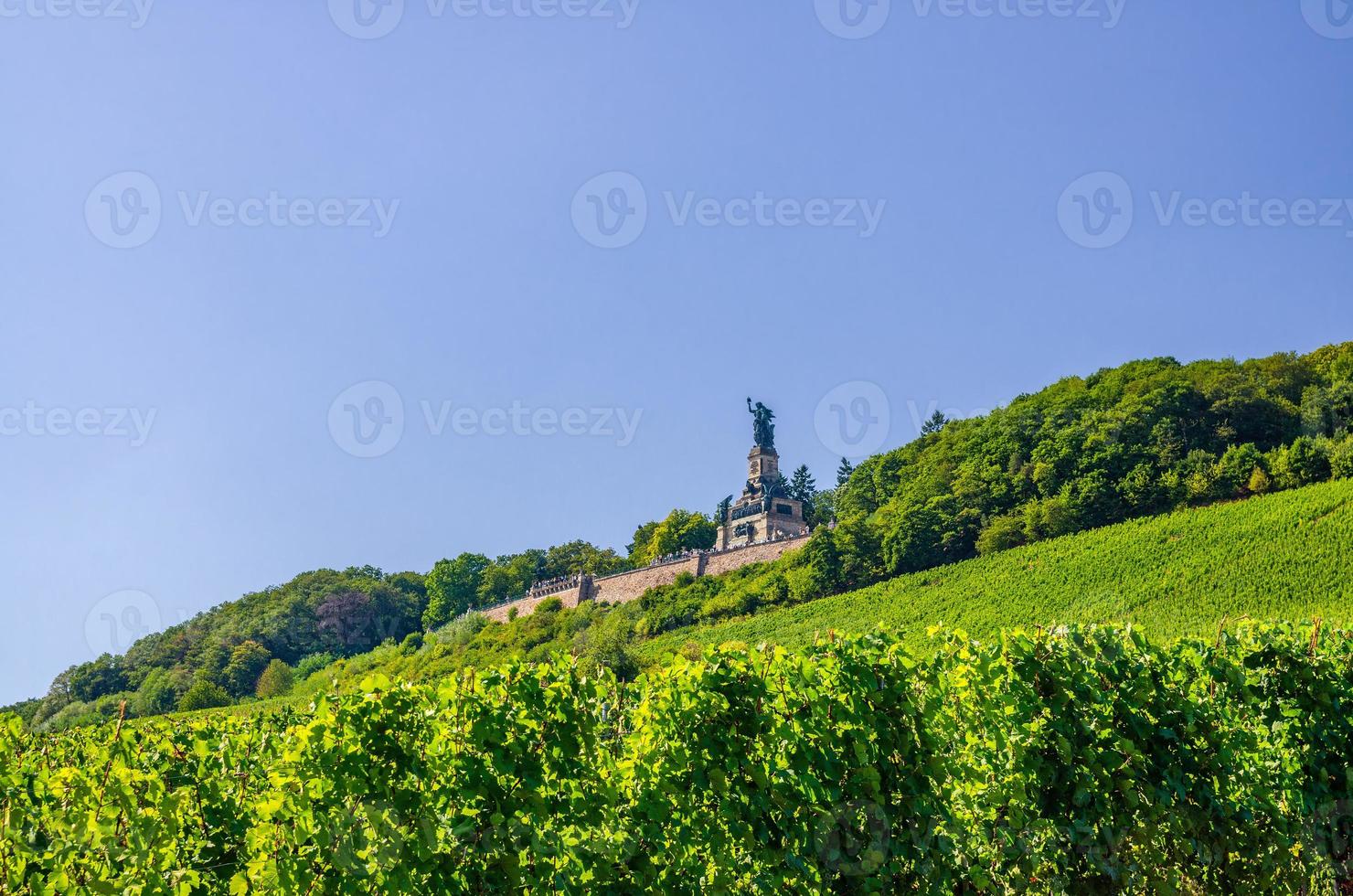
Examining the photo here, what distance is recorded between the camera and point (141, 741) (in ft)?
29.7

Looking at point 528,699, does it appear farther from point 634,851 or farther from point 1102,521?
point 1102,521

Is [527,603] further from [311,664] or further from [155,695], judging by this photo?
[155,695]

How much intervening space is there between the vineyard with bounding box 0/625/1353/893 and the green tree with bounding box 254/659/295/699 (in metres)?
59.6

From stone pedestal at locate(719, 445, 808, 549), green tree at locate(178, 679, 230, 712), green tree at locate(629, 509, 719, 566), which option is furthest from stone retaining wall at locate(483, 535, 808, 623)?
green tree at locate(178, 679, 230, 712)

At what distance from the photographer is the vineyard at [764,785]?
5.64 m

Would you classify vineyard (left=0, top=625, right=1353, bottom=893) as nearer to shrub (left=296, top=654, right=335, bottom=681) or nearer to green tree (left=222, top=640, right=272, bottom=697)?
green tree (left=222, top=640, right=272, bottom=697)

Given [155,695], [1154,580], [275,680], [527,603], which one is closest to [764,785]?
[1154,580]

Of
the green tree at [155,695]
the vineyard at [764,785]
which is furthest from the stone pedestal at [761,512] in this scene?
the vineyard at [764,785]

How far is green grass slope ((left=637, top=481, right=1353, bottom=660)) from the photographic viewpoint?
3070 cm

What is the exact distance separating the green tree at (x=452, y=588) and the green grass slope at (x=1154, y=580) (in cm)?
4102

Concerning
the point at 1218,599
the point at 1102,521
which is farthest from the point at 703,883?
the point at 1102,521

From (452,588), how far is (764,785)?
79608mm

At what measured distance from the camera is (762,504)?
2628 inches

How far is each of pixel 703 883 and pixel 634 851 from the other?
0.70 metres
